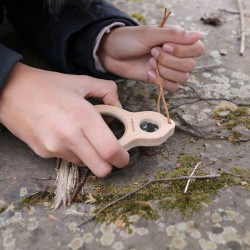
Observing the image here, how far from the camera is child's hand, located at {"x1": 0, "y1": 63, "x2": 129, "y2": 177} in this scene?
799 millimetres

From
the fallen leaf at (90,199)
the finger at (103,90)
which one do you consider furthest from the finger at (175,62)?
the fallen leaf at (90,199)

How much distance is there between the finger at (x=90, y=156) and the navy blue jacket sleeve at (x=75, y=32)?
0.40 metres

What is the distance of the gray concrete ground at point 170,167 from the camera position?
73 cm

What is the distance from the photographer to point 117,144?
0.79 meters

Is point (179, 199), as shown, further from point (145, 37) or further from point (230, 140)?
point (145, 37)

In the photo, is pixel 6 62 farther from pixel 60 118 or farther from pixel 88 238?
pixel 88 238

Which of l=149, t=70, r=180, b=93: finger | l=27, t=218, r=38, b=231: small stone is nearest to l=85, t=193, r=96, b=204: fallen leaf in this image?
l=27, t=218, r=38, b=231: small stone

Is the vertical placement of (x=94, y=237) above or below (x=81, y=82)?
below

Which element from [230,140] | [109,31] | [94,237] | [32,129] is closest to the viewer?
[94,237]

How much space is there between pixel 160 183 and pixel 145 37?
408 mm

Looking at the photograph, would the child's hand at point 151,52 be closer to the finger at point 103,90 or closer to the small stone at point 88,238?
the finger at point 103,90

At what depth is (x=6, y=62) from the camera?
89 cm

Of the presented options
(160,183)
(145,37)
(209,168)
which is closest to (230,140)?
(209,168)

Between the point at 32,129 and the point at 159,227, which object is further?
the point at 32,129
